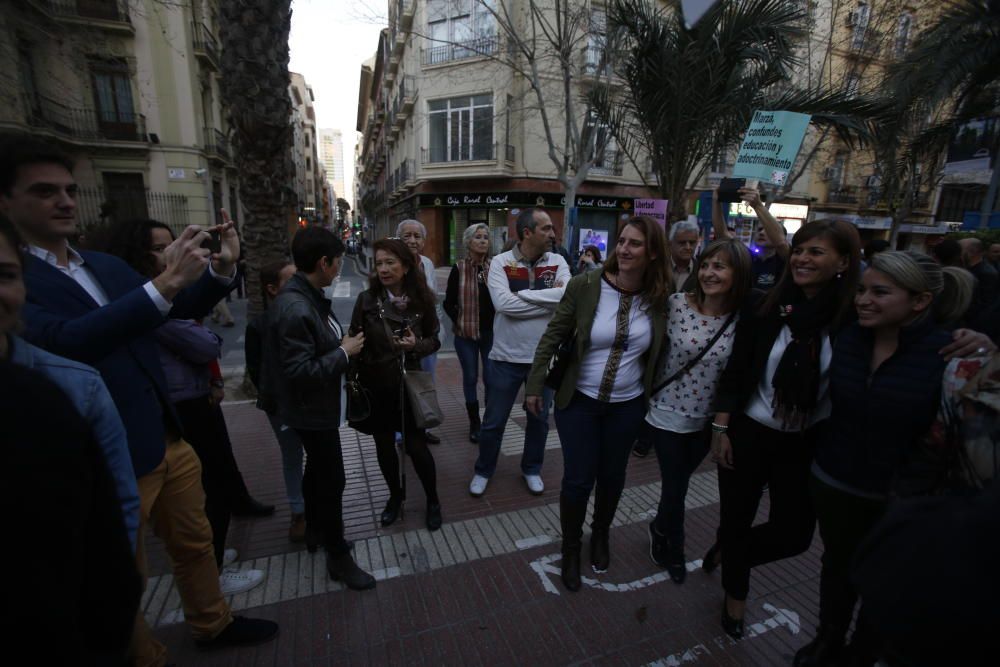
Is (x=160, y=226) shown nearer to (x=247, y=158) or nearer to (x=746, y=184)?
(x=247, y=158)

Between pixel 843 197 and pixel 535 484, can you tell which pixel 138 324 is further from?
pixel 843 197

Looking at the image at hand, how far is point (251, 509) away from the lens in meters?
3.23

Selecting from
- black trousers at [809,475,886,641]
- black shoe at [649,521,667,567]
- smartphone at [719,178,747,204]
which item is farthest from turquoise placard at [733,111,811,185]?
black shoe at [649,521,667,567]

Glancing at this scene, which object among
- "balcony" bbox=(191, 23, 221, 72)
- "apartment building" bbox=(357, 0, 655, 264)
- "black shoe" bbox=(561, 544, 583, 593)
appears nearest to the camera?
"black shoe" bbox=(561, 544, 583, 593)

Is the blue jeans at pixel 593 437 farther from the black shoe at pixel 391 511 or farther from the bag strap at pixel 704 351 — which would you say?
the black shoe at pixel 391 511

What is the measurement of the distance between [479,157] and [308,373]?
2006 centimetres

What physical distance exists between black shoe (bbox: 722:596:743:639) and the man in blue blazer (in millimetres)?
2295

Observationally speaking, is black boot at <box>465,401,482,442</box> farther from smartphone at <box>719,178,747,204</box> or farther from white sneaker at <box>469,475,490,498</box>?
smartphone at <box>719,178,747,204</box>

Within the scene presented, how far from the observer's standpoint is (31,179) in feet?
4.92

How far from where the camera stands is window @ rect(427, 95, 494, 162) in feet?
65.6

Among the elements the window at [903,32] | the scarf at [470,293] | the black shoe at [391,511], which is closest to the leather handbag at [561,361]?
the black shoe at [391,511]

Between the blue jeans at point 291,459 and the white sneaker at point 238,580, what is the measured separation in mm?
441

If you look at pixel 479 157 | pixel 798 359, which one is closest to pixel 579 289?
pixel 798 359

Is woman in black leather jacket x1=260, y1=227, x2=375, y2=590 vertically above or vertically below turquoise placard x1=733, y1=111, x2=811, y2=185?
below
